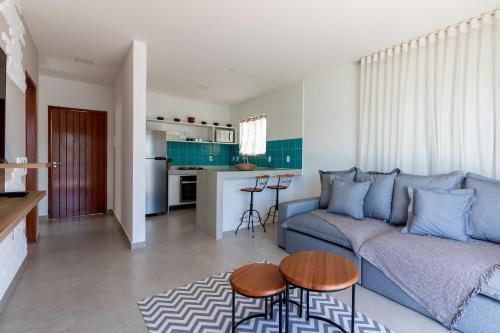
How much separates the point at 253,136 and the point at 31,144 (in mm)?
3882

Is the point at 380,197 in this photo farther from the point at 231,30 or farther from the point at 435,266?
the point at 231,30

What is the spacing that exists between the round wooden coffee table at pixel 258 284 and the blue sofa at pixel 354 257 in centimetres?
98

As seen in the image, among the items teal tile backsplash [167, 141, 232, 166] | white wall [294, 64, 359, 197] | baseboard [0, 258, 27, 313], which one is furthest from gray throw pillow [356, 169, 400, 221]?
teal tile backsplash [167, 141, 232, 166]

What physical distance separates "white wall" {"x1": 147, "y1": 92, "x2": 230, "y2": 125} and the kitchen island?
7.60 ft

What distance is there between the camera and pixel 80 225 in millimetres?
4160

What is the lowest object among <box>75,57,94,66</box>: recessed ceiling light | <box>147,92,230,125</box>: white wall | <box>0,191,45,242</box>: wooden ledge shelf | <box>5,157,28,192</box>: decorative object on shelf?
<box>0,191,45,242</box>: wooden ledge shelf

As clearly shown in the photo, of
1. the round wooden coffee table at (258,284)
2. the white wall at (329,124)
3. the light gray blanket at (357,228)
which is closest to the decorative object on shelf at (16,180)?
the round wooden coffee table at (258,284)

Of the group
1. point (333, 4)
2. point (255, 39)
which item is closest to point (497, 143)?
point (333, 4)

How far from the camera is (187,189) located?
5504mm

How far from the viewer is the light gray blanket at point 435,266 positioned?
163 centimetres

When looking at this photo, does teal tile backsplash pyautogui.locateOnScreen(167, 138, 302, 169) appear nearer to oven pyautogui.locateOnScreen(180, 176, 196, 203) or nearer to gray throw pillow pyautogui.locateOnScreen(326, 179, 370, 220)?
oven pyautogui.locateOnScreen(180, 176, 196, 203)

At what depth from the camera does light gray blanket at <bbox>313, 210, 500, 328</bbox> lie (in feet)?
5.36

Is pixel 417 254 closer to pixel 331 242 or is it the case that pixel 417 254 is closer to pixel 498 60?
pixel 331 242

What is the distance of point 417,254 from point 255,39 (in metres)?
2.69
